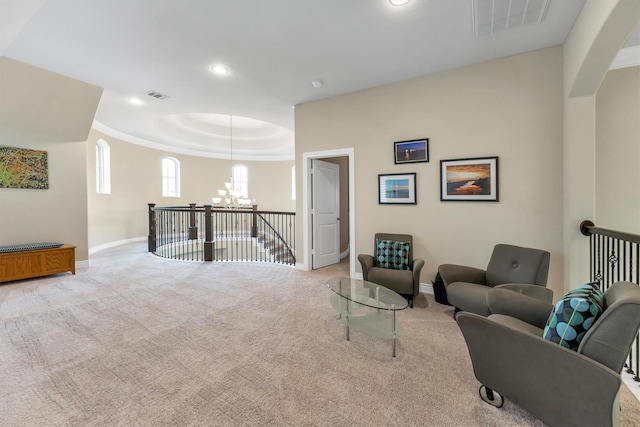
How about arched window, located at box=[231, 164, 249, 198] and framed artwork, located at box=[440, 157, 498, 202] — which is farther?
arched window, located at box=[231, 164, 249, 198]

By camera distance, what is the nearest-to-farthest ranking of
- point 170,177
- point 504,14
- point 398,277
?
point 504,14 → point 398,277 → point 170,177

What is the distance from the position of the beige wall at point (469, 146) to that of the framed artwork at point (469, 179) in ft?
0.28

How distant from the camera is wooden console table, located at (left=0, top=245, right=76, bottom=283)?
4108 millimetres

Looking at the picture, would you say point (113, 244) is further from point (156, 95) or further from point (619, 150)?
point (619, 150)

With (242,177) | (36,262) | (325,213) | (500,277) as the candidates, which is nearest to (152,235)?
(36,262)

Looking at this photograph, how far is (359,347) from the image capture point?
2430 millimetres

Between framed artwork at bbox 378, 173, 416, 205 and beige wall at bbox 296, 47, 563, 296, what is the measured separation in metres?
0.09

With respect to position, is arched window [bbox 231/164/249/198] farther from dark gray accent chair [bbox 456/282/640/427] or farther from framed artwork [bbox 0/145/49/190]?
dark gray accent chair [bbox 456/282/640/427]

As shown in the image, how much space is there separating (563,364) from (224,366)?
7.24ft

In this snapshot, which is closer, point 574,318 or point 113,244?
point 574,318

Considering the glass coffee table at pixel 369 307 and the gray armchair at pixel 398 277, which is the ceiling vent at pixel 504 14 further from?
the glass coffee table at pixel 369 307

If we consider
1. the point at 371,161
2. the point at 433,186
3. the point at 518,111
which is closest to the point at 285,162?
the point at 371,161

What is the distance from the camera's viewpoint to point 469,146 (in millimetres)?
3635

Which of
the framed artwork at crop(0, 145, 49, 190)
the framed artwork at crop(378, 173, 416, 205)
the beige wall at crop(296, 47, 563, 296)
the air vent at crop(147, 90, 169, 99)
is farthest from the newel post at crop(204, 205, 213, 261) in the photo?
the framed artwork at crop(378, 173, 416, 205)
